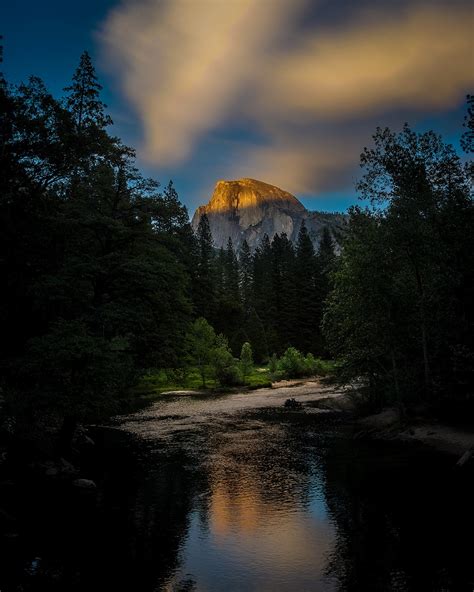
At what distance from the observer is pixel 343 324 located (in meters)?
35.1

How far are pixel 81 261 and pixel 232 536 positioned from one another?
16.7 meters

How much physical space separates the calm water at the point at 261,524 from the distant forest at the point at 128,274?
4.93m

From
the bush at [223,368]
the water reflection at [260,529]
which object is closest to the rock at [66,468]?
the water reflection at [260,529]

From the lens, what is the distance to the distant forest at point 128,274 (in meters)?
22.9

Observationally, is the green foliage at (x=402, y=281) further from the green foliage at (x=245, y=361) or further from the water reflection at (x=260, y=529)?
the green foliage at (x=245, y=361)

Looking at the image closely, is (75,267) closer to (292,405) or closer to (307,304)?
(292,405)

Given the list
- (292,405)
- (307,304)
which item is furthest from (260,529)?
(307,304)

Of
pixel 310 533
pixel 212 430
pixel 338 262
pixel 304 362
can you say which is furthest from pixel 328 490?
pixel 304 362

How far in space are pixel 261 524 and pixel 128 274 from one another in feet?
52.3

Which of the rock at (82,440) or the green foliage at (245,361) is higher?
the green foliage at (245,361)

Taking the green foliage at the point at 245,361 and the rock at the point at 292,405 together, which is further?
the green foliage at the point at 245,361

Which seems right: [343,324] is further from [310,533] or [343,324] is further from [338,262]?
[310,533]

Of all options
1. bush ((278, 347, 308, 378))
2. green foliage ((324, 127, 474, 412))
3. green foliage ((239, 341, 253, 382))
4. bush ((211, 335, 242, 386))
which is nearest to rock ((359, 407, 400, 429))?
green foliage ((324, 127, 474, 412))

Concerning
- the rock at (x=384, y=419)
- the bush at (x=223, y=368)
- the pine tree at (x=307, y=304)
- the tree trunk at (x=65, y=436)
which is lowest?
the rock at (x=384, y=419)
